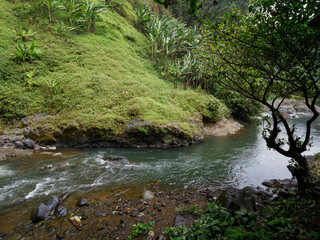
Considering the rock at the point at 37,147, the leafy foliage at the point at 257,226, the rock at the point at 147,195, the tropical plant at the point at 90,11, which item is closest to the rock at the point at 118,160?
the rock at the point at 147,195

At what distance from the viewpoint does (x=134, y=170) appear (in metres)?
6.52

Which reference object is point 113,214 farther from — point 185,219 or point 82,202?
point 185,219

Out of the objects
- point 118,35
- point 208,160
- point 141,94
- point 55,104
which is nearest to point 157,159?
point 208,160

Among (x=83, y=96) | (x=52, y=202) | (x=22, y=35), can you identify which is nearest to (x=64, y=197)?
(x=52, y=202)

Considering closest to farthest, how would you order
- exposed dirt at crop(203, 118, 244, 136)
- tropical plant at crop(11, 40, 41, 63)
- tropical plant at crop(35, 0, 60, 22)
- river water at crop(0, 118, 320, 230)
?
1. river water at crop(0, 118, 320, 230)
2. tropical plant at crop(11, 40, 41, 63)
3. exposed dirt at crop(203, 118, 244, 136)
4. tropical plant at crop(35, 0, 60, 22)

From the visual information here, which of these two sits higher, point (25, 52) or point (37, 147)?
point (25, 52)

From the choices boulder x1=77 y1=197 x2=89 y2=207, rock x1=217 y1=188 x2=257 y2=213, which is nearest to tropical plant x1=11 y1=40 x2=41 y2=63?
boulder x1=77 y1=197 x2=89 y2=207

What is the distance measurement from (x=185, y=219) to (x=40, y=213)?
3.17 meters

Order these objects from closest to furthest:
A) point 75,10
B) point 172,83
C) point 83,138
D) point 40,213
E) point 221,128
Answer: point 40,213 → point 83,138 → point 221,128 → point 75,10 → point 172,83

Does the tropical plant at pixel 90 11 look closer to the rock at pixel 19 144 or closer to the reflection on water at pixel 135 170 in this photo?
the rock at pixel 19 144

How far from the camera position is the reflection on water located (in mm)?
5184

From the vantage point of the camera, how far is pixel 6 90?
30.3 ft

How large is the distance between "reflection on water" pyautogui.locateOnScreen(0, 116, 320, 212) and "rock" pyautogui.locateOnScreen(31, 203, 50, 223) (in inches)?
36.4

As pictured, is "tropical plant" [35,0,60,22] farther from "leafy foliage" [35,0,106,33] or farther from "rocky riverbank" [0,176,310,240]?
"rocky riverbank" [0,176,310,240]
